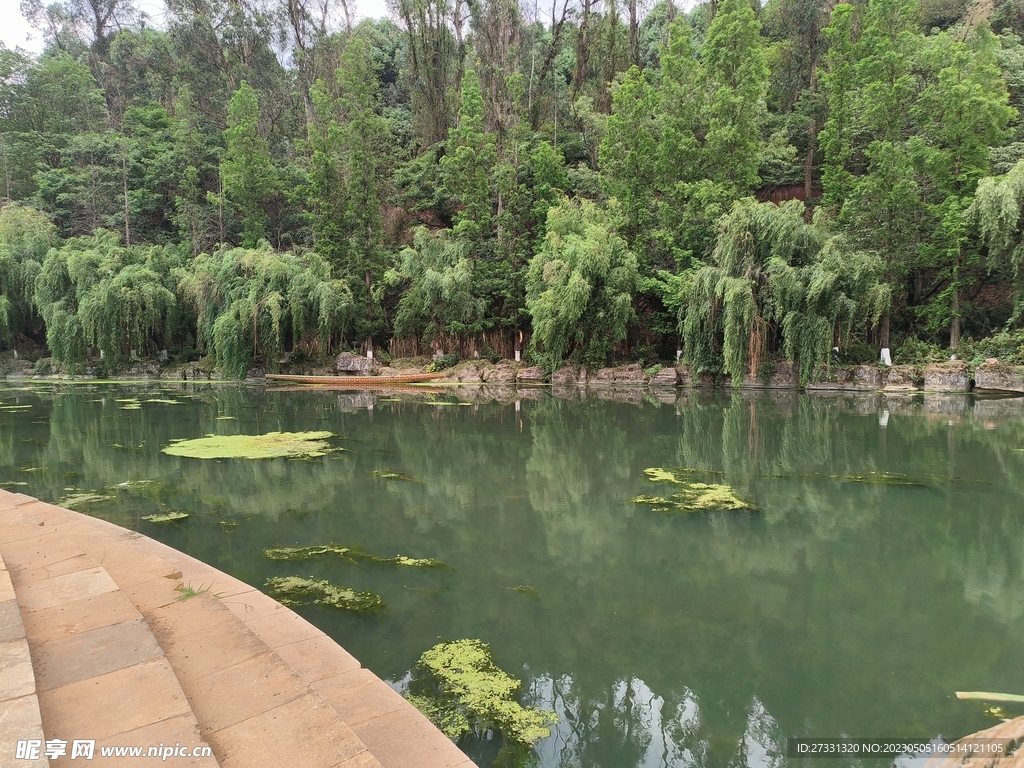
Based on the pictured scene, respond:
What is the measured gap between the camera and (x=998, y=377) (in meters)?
16.1

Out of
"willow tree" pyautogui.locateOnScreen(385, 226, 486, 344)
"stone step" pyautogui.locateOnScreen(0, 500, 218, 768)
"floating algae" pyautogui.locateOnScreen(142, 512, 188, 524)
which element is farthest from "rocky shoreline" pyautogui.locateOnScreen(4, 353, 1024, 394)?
"stone step" pyautogui.locateOnScreen(0, 500, 218, 768)

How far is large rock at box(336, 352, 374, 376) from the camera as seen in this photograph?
74.5 feet

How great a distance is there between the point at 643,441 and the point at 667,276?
39.0 feet

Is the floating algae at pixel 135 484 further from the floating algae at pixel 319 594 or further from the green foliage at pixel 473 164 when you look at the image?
the green foliage at pixel 473 164

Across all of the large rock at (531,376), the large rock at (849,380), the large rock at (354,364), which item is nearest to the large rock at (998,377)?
the large rock at (849,380)

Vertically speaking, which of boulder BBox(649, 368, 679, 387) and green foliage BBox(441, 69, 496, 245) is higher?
green foliage BBox(441, 69, 496, 245)

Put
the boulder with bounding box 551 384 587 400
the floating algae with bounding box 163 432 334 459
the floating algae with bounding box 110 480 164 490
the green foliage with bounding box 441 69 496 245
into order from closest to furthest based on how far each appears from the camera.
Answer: the floating algae with bounding box 110 480 164 490 → the floating algae with bounding box 163 432 334 459 → the boulder with bounding box 551 384 587 400 → the green foliage with bounding box 441 69 496 245

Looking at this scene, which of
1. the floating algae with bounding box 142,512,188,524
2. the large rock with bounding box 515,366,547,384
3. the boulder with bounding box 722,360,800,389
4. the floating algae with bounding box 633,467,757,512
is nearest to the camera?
the floating algae with bounding box 142,512,188,524

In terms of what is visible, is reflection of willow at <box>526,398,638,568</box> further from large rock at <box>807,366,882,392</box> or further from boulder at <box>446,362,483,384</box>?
boulder at <box>446,362,483,384</box>

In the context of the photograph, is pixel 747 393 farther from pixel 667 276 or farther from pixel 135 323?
pixel 135 323

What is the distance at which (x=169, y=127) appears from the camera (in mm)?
31391

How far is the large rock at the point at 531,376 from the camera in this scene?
21.5 metres

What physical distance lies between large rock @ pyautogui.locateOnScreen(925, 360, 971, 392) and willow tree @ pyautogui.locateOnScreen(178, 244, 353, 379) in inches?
781

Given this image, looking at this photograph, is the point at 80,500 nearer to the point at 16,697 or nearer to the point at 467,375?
the point at 16,697
